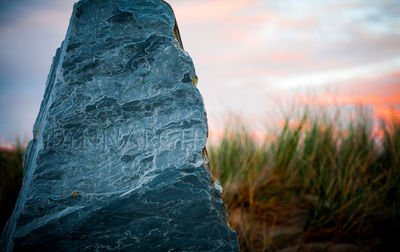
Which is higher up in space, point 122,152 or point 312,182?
point 122,152

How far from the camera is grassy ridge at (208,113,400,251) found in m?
2.62

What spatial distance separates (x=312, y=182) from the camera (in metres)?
3.48

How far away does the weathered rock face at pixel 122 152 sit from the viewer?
1.39 m

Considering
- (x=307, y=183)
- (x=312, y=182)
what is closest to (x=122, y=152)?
(x=307, y=183)

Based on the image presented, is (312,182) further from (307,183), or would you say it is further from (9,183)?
(9,183)

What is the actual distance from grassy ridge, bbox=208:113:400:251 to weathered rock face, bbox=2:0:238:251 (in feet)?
3.49

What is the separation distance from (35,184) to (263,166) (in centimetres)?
251

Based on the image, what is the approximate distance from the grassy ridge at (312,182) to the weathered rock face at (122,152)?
3.49 feet

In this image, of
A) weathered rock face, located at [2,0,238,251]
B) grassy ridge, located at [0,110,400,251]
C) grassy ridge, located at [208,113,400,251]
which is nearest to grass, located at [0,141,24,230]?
grassy ridge, located at [0,110,400,251]

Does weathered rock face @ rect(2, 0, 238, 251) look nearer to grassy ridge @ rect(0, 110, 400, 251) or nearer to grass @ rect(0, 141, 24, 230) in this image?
grassy ridge @ rect(0, 110, 400, 251)

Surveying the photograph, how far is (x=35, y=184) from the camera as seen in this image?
1.45m

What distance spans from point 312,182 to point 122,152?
8.75ft

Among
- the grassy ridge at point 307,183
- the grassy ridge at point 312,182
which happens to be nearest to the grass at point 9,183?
the grassy ridge at point 307,183

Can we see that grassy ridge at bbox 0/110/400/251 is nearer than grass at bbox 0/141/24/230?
Yes
